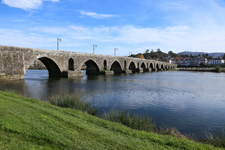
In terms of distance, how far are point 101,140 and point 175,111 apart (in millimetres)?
10374

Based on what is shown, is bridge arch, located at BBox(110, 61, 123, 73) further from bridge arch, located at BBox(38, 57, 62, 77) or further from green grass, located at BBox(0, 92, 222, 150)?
green grass, located at BBox(0, 92, 222, 150)

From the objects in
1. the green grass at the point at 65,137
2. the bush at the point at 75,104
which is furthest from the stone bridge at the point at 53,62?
the green grass at the point at 65,137

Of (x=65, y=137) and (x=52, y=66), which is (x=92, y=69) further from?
(x=65, y=137)

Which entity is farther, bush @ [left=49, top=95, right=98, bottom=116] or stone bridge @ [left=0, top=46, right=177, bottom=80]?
stone bridge @ [left=0, top=46, right=177, bottom=80]

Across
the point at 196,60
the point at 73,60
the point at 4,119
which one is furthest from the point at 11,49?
the point at 196,60

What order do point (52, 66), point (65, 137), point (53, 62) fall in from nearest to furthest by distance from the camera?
point (65, 137) < point (53, 62) < point (52, 66)

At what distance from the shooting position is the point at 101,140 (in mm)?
6645

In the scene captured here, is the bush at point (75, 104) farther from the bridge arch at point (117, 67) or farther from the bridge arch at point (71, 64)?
the bridge arch at point (117, 67)

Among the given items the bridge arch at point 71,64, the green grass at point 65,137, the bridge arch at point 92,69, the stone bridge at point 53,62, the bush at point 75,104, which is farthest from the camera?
the bridge arch at point 92,69

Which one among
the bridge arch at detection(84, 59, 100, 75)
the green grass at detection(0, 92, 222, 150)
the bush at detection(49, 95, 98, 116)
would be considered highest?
the bridge arch at detection(84, 59, 100, 75)

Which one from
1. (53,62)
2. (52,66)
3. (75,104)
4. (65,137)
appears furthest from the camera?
(52,66)

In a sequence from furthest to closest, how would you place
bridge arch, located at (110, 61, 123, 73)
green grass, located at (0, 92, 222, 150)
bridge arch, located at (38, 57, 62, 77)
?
bridge arch, located at (110, 61, 123, 73) → bridge arch, located at (38, 57, 62, 77) → green grass, located at (0, 92, 222, 150)

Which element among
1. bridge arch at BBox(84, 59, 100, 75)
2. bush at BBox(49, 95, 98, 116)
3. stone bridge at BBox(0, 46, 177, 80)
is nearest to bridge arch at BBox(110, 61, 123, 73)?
stone bridge at BBox(0, 46, 177, 80)

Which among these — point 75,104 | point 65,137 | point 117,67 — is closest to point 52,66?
point 75,104
